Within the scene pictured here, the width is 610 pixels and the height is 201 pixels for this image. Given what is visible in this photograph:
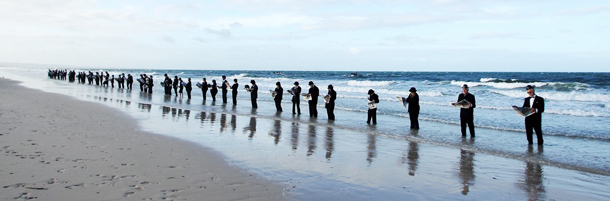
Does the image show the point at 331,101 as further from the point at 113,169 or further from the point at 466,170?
the point at 113,169

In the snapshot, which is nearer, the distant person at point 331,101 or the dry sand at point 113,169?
the dry sand at point 113,169

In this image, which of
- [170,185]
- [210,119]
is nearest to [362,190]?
[170,185]

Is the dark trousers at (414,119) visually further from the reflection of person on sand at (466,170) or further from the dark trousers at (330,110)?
the reflection of person on sand at (466,170)

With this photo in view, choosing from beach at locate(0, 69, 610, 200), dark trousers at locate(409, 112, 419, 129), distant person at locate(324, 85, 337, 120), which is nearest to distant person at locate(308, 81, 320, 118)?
distant person at locate(324, 85, 337, 120)

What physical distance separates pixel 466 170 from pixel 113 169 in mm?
5711

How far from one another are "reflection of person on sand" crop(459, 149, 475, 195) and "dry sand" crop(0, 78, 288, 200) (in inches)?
107

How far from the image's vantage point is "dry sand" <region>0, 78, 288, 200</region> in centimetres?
529

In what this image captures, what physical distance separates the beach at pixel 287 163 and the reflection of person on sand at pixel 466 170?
0.07ft

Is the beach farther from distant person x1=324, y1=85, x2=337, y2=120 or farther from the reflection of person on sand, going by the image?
distant person x1=324, y1=85, x2=337, y2=120

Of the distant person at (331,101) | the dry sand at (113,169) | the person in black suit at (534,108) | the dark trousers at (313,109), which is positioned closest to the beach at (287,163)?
the dry sand at (113,169)

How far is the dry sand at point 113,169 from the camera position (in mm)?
5293

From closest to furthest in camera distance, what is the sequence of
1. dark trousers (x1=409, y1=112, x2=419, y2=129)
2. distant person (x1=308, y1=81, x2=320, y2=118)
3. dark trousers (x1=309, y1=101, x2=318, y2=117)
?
1. dark trousers (x1=409, y1=112, x2=419, y2=129)
2. distant person (x1=308, y1=81, x2=320, y2=118)
3. dark trousers (x1=309, y1=101, x2=318, y2=117)

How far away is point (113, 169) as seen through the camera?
6.46 metres

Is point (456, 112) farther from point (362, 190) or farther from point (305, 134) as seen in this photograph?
point (362, 190)
